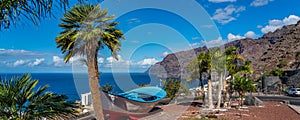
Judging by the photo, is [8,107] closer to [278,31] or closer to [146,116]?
[146,116]

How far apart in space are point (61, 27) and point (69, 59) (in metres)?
1.32

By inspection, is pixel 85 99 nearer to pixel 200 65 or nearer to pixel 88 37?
pixel 88 37

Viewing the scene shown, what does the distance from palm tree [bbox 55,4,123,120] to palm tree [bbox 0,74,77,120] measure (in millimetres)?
6302

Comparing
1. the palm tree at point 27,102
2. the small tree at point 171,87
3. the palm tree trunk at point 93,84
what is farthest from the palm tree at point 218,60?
the palm tree at point 27,102

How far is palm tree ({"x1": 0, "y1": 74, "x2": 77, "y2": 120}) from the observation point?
2688mm

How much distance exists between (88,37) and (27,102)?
21.0 feet

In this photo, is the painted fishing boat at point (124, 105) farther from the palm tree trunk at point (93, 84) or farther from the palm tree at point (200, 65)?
the palm tree at point (200, 65)

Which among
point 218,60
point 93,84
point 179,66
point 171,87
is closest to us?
point 93,84

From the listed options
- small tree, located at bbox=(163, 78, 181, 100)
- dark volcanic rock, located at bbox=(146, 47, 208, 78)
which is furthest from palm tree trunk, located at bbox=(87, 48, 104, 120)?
small tree, located at bbox=(163, 78, 181, 100)

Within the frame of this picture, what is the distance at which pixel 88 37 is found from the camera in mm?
9047

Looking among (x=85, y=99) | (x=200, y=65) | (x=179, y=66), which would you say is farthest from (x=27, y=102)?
(x=179, y=66)

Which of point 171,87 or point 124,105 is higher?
point 171,87

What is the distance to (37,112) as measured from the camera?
273 cm

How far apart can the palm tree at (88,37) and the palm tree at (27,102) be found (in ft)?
20.7
